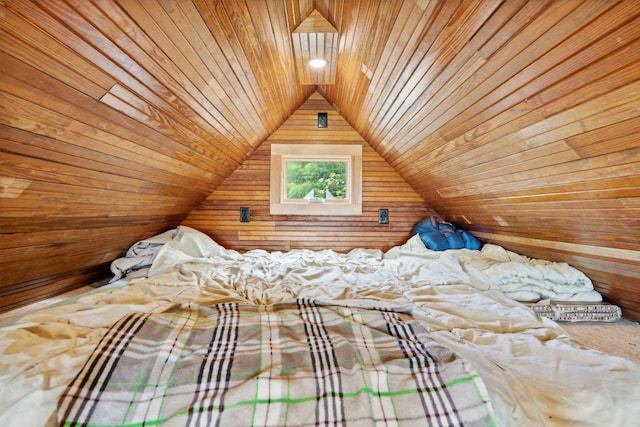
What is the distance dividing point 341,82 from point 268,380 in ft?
7.22

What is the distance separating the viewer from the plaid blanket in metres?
0.64

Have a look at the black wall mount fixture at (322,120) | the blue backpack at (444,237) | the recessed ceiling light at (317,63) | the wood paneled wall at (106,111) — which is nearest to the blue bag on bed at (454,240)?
the blue backpack at (444,237)

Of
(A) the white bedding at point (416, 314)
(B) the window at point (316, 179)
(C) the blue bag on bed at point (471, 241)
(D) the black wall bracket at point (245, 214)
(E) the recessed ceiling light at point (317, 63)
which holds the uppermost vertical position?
(E) the recessed ceiling light at point (317, 63)

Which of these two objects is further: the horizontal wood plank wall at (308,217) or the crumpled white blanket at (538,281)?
the horizontal wood plank wall at (308,217)

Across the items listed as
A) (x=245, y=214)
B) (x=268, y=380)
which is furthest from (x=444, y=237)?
(x=268, y=380)

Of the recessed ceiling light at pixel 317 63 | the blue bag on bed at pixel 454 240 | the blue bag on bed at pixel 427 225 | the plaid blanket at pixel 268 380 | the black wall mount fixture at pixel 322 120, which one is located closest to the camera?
the plaid blanket at pixel 268 380

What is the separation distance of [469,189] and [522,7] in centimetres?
146

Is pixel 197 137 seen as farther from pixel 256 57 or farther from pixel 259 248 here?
pixel 259 248

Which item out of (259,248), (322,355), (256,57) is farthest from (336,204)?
(322,355)

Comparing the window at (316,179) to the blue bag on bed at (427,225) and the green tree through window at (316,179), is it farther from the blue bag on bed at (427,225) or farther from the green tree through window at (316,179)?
the blue bag on bed at (427,225)

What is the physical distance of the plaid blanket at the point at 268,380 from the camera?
0.64 metres

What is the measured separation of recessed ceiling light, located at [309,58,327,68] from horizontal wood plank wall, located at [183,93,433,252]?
1.07 m

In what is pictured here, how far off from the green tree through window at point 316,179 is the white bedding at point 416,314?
1.03 metres

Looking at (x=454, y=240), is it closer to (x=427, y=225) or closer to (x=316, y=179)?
(x=427, y=225)
